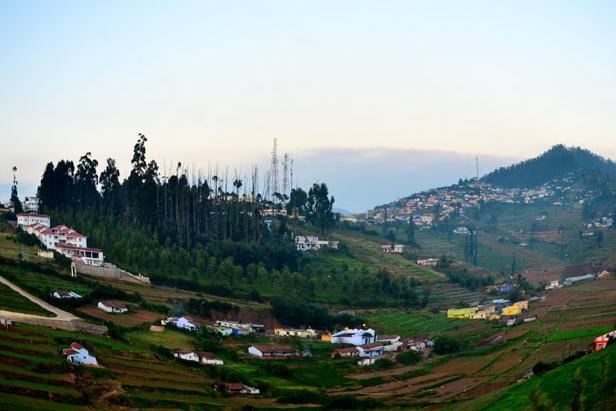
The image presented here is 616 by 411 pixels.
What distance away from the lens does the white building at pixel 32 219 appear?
291 ft

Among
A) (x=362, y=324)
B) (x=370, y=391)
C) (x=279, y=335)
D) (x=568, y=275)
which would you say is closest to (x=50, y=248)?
(x=279, y=335)

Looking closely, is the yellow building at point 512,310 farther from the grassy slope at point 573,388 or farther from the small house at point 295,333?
the grassy slope at point 573,388

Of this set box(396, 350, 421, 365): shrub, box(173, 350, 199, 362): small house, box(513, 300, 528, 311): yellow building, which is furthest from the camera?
box(513, 300, 528, 311): yellow building

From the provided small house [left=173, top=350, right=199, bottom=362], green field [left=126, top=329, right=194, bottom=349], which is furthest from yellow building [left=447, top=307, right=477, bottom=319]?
small house [left=173, top=350, right=199, bottom=362]

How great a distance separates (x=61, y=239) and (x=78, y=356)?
3566cm

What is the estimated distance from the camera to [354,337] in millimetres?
75312

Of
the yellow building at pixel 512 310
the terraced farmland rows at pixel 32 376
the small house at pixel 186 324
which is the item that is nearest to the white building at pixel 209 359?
the small house at pixel 186 324

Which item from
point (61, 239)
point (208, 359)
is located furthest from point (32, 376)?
point (61, 239)

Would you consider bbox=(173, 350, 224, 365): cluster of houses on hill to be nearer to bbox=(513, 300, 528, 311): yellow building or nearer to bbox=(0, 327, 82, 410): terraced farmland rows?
bbox=(0, 327, 82, 410): terraced farmland rows

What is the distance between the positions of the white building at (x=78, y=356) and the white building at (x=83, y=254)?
98.0 ft

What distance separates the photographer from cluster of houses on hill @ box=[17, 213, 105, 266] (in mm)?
80938

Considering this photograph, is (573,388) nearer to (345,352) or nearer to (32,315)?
(345,352)

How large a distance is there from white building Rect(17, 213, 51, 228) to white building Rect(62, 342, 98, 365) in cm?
4029

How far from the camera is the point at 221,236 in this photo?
10225 cm
